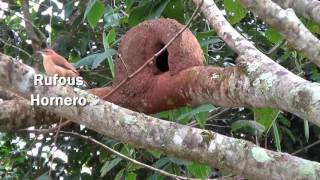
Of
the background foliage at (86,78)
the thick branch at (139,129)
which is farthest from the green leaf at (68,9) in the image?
the thick branch at (139,129)

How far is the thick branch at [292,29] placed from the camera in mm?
1166

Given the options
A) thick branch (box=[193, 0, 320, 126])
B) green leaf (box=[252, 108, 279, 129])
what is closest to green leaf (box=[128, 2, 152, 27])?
green leaf (box=[252, 108, 279, 129])

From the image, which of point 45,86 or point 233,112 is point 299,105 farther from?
point 233,112

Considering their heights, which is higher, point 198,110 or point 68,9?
point 68,9

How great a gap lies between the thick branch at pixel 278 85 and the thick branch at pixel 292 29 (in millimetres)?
74

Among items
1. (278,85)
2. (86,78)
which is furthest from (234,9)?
(86,78)

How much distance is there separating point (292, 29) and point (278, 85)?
204mm

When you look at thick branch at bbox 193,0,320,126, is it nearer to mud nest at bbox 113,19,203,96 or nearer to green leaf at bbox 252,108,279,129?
mud nest at bbox 113,19,203,96

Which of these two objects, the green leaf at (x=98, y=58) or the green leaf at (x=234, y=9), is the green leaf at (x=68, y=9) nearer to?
the green leaf at (x=98, y=58)

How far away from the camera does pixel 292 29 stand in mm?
1204

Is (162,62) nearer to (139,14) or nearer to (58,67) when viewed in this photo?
(139,14)

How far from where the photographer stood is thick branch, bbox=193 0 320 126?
97cm

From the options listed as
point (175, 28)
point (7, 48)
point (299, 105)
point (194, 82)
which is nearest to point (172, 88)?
point (194, 82)

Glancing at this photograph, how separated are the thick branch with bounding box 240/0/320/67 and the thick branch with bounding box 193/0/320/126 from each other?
0.07 meters
